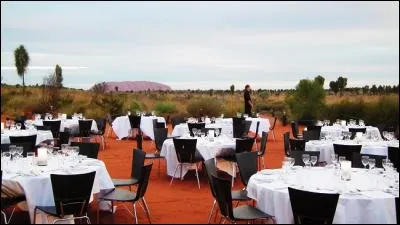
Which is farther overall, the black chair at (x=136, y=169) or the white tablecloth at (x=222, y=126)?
the white tablecloth at (x=222, y=126)

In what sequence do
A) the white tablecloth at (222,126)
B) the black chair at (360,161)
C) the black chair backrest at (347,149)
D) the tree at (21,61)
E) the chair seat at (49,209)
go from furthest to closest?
the tree at (21,61)
the white tablecloth at (222,126)
the black chair backrest at (347,149)
the black chair at (360,161)
the chair seat at (49,209)

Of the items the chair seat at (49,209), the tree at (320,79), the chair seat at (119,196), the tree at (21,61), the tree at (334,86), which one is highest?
the tree at (21,61)

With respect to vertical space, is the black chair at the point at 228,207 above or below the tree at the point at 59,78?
below

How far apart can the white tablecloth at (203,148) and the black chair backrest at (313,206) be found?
464cm

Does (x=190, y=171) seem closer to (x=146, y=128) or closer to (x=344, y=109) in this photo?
(x=146, y=128)

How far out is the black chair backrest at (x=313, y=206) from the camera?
444 cm

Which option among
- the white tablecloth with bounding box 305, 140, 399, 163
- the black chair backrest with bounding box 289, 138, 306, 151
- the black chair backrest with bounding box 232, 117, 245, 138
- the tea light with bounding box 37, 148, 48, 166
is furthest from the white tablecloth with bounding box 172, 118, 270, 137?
the tea light with bounding box 37, 148, 48, 166

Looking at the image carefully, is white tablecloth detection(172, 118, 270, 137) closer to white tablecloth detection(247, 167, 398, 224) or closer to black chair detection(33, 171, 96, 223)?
white tablecloth detection(247, 167, 398, 224)

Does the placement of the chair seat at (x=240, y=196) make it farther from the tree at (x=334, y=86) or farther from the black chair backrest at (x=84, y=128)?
the tree at (x=334, y=86)

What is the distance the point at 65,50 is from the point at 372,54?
8.73 meters

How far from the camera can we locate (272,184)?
5.27 meters

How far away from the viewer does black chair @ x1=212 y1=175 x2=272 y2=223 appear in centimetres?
500

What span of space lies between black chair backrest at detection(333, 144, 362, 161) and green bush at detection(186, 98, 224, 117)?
15.0 m

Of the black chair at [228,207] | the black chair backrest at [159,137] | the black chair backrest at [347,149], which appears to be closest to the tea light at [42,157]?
the black chair at [228,207]
